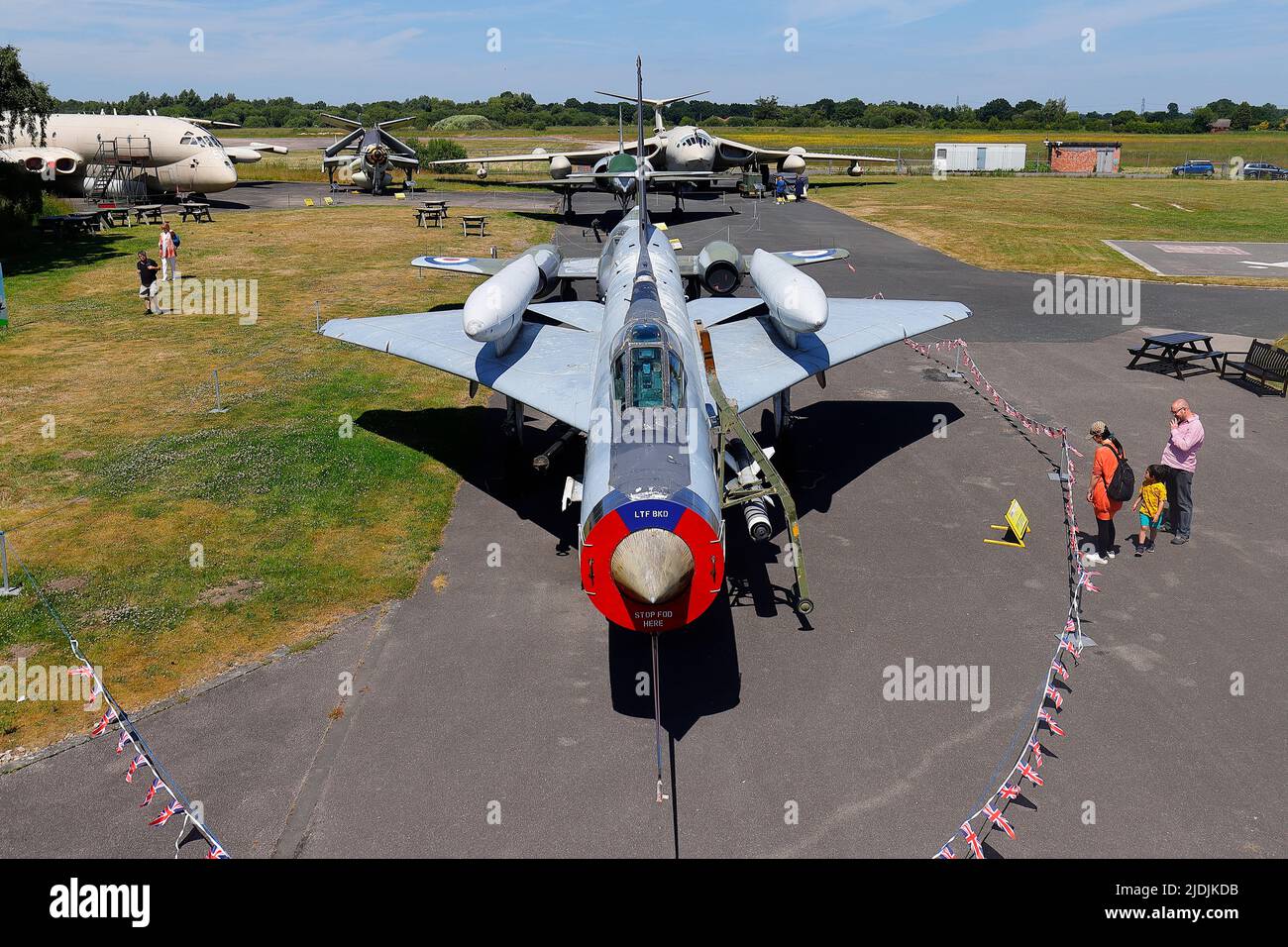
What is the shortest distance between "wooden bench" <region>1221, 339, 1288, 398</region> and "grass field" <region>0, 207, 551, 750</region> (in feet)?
62.2

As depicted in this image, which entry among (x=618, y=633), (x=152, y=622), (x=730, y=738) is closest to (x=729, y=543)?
(x=618, y=633)

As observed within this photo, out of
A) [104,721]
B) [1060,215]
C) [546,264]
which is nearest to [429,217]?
[546,264]

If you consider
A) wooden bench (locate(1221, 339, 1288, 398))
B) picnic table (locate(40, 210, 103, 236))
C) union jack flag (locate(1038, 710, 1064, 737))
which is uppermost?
picnic table (locate(40, 210, 103, 236))

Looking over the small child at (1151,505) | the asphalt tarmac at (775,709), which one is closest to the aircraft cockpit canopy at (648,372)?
the asphalt tarmac at (775,709)

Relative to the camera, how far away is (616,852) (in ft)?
25.2

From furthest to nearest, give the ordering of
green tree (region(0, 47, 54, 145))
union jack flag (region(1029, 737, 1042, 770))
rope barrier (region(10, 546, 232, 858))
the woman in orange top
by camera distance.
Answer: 1. green tree (region(0, 47, 54, 145))
2. the woman in orange top
3. union jack flag (region(1029, 737, 1042, 770))
4. rope barrier (region(10, 546, 232, 858))

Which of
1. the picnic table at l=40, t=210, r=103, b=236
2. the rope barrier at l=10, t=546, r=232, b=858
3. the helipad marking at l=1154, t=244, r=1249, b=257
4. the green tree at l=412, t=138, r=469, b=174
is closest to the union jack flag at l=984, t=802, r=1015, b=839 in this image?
the rope barrier at l=10, t=546, r=232, b=858

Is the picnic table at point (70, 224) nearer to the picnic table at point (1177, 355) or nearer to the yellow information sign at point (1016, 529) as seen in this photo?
the yellow information sign at point (1016, 529)

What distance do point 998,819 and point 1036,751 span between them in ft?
4.15

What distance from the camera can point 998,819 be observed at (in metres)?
7.88

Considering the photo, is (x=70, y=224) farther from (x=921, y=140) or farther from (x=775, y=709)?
(x=921, y=140)

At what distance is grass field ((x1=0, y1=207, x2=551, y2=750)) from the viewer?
1105cm

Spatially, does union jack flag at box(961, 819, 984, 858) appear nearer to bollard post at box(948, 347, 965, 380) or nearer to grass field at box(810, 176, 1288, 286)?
bollard post at box(948, 347, 965, 380)

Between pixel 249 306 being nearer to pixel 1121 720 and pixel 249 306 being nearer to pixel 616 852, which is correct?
pixel 616 852
